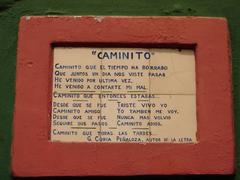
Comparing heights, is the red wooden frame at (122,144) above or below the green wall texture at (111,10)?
below

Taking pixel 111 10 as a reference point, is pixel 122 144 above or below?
below

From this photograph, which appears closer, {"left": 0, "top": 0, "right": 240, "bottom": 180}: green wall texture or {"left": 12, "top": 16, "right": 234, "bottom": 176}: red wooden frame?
{"left": 12, "top": 16, "right": 234, "bottom": 176}: red wooden frame

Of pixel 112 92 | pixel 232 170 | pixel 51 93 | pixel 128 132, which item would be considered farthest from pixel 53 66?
pixel 232 170

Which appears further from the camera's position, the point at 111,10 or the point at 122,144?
the point at 111,10

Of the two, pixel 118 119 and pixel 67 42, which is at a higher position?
pixel 67 42

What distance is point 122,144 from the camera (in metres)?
2.22

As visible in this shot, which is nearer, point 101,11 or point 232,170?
point 232,170

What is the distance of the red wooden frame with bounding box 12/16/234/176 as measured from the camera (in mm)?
2191

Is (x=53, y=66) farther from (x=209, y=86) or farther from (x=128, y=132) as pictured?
(x=209, y=86)

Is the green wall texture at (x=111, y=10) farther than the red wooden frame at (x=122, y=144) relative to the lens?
Yes

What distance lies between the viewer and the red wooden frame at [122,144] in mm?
2191

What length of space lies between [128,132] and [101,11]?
0.56 metres

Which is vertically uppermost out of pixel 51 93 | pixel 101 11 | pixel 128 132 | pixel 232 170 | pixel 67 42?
pixel 101 11

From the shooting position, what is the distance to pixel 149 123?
2256 millimetres
